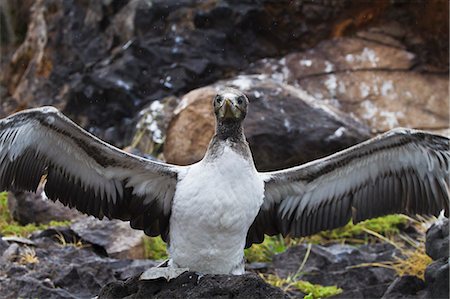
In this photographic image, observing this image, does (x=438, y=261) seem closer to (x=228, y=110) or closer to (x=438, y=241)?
(x=438, y=241)

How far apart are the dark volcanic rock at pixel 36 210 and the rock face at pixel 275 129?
1452 millimetres

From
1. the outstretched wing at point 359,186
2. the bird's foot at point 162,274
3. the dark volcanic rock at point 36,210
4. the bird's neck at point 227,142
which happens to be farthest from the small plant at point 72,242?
the bird's foot at point 162,274

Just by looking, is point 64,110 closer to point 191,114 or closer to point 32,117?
point 191,114

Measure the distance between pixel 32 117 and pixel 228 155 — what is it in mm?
1360

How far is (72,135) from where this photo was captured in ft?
18.5

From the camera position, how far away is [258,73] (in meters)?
11.1

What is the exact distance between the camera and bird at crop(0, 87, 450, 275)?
548cm

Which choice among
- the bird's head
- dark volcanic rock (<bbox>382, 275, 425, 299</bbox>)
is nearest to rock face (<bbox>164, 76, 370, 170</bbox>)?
dark volcanic rock (<bbox>382, 275, 425, 299</bbox>)

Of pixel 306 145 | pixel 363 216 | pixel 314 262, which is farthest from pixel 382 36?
pixel 363 216

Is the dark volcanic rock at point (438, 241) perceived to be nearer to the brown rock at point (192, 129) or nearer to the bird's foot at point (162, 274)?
the bird's foot at point (162, 274)

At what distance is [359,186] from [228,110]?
4.49 ft

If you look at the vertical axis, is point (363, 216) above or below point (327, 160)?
below

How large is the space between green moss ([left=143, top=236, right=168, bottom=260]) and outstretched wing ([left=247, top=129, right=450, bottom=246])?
7.60 feet

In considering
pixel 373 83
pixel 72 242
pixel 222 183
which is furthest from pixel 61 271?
pixel 373 83
